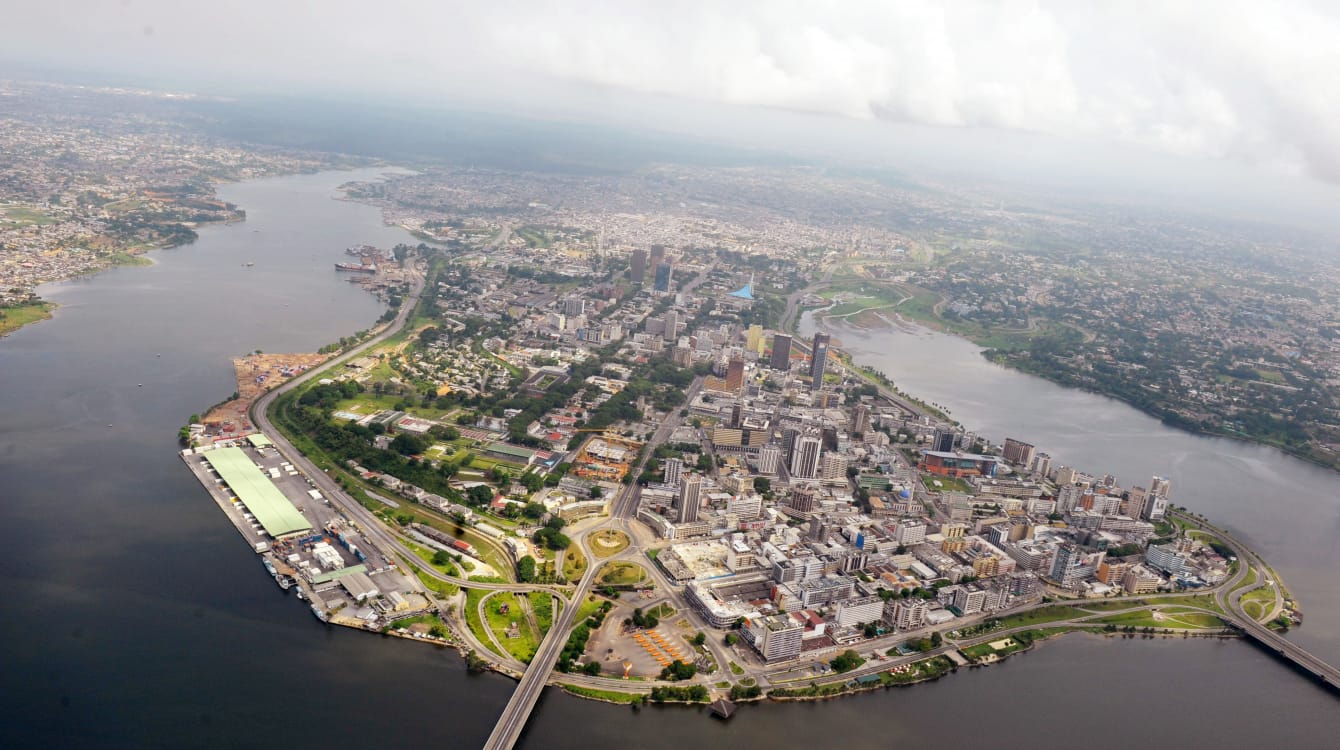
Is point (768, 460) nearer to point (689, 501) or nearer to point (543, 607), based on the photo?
point (689, 501)

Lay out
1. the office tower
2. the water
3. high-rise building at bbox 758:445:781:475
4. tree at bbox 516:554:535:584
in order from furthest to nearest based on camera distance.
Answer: the office tower, high-rise building at bbox 758:445:781:475, the water, tree at bbox 516:554:535:584

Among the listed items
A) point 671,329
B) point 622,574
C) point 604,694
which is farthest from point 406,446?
point 671,329

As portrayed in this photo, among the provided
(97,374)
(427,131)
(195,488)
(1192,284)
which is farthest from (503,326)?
(427,131)

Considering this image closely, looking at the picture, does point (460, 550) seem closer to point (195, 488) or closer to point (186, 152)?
point (195, 488)

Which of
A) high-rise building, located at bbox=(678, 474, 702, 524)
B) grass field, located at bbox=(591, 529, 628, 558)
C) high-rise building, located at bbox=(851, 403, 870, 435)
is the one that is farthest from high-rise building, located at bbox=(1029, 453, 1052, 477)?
grass field, located at bbox=(591, 529, 628, 558)

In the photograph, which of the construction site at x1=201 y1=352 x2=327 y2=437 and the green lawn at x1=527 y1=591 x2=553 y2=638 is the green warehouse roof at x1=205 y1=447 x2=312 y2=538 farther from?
the green lawn at x1=527 y1=591 x2=553 y2=638

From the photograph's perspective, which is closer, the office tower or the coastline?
the office tower
